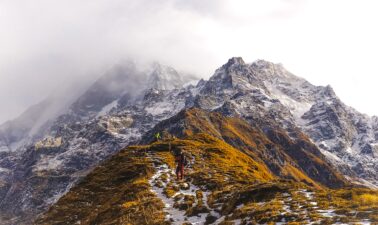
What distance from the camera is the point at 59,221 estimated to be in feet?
277

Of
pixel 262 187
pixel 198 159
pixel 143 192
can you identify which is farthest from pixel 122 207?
pixel 198 159

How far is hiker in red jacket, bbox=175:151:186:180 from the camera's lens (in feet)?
275

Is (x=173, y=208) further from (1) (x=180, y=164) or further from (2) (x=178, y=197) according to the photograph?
(1) (x=180, y=164)

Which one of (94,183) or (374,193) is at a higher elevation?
(94,183)

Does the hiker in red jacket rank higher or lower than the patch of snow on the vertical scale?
higher

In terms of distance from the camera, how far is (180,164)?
86500 mm

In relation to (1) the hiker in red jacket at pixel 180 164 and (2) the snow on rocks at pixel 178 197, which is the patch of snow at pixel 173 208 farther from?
(1) the hiker in red jacket at pixel 180 164

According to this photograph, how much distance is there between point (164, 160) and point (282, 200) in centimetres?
5613

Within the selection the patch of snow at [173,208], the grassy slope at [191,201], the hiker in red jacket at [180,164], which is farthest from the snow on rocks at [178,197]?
the hiker in red jacket at [180,164]

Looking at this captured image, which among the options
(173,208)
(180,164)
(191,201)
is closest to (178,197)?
(191,201)

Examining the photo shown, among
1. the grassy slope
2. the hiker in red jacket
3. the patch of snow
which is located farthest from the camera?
the hiker in red jacket

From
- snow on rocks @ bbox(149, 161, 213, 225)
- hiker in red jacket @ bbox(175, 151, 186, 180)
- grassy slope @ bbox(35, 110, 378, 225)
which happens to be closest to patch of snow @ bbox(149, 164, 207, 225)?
snow on rocks @ bbox(149, 161, 213, 225)

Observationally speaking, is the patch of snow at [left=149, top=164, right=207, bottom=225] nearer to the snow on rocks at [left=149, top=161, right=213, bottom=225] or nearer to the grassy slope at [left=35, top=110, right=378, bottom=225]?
the snow on rocks at [left=149, top=161, right=213, bottom=225]

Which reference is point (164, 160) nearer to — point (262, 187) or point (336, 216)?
point (262, 187)
